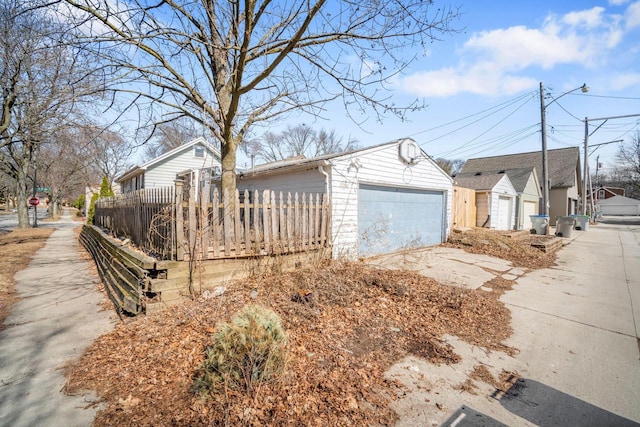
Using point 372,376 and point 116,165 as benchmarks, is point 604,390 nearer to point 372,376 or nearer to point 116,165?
point 372,376

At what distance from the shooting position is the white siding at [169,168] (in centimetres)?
1678

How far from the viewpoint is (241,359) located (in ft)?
7.45

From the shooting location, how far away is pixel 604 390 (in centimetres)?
255

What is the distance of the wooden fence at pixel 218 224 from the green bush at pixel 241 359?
226 centimetres

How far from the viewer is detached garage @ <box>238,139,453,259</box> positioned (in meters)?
6.85

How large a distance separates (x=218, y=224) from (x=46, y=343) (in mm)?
2479

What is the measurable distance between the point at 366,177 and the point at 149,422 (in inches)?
253

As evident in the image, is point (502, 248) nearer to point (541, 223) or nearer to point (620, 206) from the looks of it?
point (541, 223)

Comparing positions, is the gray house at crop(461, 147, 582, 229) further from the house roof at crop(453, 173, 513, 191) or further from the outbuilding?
the house roof at crop(453, 173, 513, 191)

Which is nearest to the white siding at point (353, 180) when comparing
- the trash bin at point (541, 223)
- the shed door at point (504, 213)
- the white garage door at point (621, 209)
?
the shed door at point (504, 213)

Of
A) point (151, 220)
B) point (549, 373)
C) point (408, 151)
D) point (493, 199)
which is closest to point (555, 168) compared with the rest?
point (493, 199)

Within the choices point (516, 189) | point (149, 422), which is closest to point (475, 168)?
point (516, 189)

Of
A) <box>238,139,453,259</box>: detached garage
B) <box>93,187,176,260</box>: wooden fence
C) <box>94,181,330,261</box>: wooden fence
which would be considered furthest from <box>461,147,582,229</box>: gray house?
<box>93,187,176,260</box>: wooden fence

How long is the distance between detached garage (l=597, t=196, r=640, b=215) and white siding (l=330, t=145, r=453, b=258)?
2396 inches
